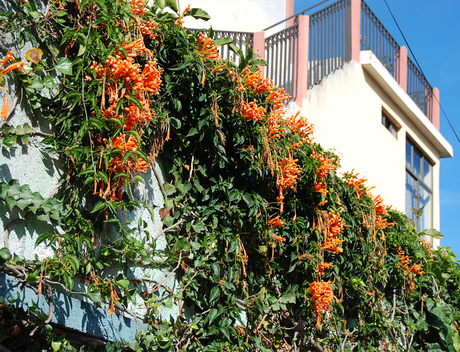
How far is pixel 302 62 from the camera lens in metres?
6.29

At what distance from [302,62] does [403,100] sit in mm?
3353

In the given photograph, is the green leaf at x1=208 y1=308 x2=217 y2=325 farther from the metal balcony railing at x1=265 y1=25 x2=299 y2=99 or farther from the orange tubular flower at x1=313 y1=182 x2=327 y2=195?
the metal balcony railing at x1=265 y1=25 x2=299 y2=99

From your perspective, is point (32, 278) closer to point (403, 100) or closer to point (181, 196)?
point (181, 196)

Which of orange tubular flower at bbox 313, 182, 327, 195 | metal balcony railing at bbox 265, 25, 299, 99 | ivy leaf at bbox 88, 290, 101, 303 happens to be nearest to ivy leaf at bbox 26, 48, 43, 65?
ivy leaf at bbox 88, 290, 101, 303

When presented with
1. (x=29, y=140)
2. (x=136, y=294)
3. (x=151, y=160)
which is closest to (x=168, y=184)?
(x=151, y=160)

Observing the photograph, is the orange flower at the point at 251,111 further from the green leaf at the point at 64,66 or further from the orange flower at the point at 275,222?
the green leaf at the point at 64,66

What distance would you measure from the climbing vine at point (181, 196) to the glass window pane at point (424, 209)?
5135 millimetres

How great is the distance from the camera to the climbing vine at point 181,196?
2.61 meters

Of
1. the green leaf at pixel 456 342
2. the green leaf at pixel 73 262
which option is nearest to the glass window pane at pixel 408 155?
the green leaf at pixel 456 342

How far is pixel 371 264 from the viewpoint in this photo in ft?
17.3

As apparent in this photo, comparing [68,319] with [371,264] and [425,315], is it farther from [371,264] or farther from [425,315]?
[425,315]

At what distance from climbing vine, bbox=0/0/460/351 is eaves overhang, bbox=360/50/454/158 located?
10.6 feet

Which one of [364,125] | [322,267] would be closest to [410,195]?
[364,125]

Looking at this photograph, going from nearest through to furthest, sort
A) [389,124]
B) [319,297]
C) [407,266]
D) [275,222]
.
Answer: [275,222], [319,297], [407,266], [389,124]
